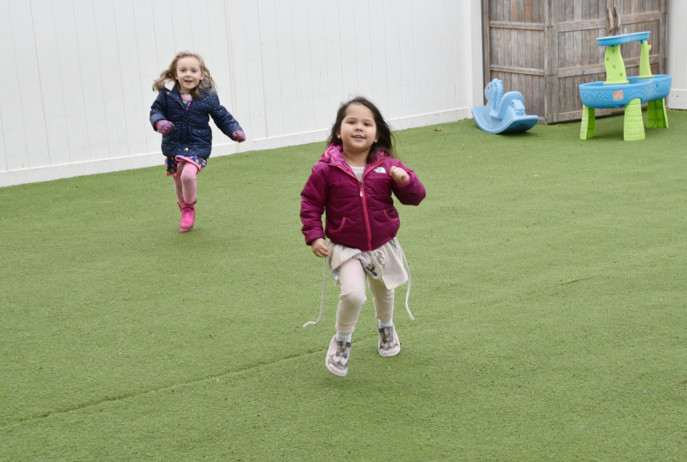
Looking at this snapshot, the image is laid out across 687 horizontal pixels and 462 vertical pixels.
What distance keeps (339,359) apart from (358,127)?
2.84 ft

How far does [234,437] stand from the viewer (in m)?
2.62

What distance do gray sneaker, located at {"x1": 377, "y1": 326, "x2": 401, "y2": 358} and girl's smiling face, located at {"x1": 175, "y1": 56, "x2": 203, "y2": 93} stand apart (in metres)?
2.68

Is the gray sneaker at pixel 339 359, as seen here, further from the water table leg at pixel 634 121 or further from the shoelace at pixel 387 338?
the water table leg at pixel 634 121


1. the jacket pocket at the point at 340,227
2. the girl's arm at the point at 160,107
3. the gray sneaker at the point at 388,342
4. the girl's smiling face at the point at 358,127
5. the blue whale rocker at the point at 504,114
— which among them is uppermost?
the girl's smiling face at the point at 358,127

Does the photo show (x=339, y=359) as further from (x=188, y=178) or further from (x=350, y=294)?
(x=188, y=178)

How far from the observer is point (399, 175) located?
2.89 m

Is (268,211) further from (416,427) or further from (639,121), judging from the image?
(639,121)

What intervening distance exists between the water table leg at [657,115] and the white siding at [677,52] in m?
1.39

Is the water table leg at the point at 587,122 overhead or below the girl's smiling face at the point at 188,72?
below

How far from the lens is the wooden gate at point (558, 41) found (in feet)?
28.7

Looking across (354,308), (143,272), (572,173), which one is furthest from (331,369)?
(572,173)

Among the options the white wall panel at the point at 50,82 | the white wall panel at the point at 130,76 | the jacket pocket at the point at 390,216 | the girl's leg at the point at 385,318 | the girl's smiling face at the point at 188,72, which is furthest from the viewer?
the white wall panel at the point at 130,76

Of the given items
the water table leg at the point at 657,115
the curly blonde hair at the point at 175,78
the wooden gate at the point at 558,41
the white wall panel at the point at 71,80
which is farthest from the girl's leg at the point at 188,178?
the water table leg at the point at 657,115

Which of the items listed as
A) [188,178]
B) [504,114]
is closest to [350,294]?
[188,178]
